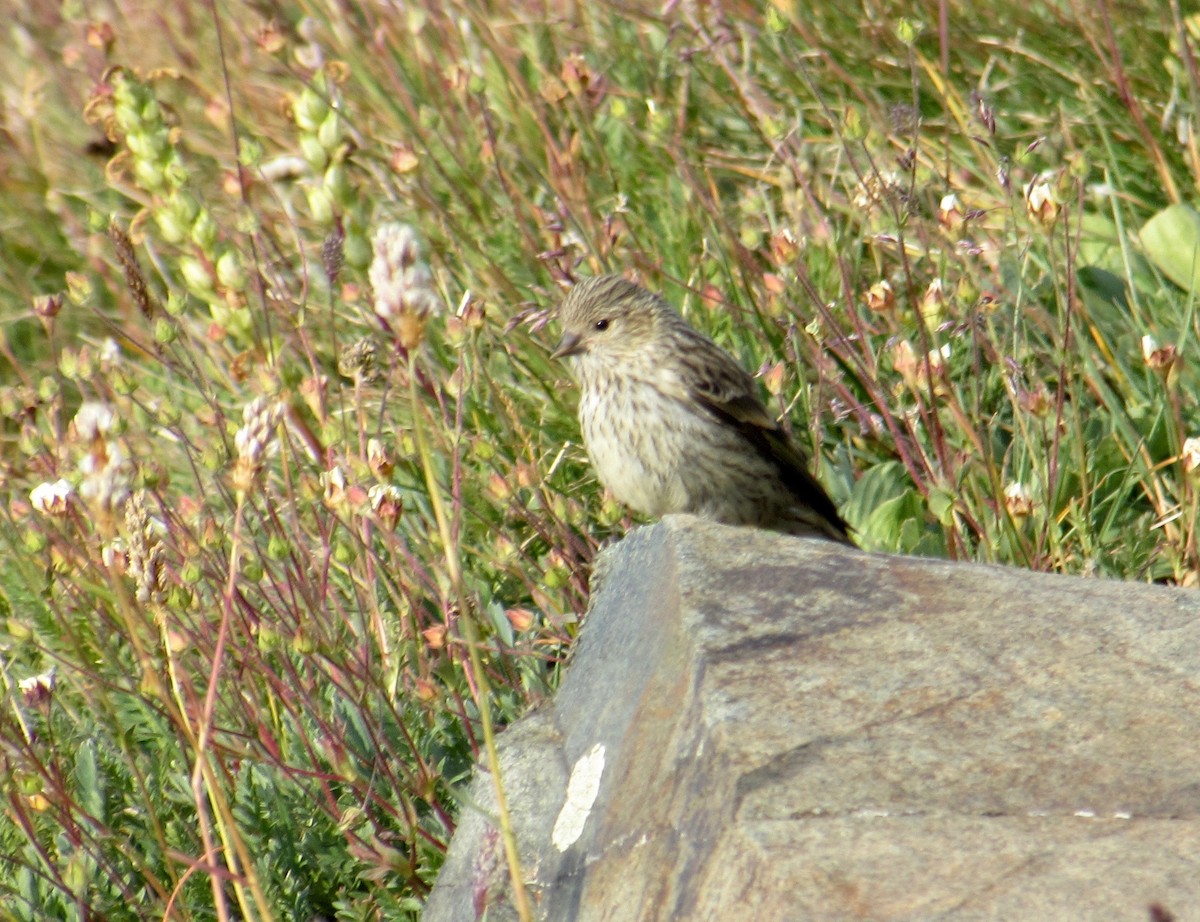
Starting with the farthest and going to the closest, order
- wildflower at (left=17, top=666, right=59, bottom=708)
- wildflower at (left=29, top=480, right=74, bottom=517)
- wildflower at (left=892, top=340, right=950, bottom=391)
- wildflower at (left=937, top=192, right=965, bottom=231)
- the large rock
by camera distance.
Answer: wildflower at (left=937, top=192, right=965, bottom=231) < wildflower at (left=892, top=340, right=950, bottom=391) < wildflower at (left=17, top=666, right=59, bottom=708) < wildflower at (left=29, top=480, right=74, bottom=517) < the large rock

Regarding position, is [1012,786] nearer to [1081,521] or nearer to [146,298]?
[1081,521]

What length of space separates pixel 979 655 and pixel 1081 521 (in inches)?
41.4

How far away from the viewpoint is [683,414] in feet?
15.2

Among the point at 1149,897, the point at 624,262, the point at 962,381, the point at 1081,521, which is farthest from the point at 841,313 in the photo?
the point at 1149,897

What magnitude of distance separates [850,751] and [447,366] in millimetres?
3050

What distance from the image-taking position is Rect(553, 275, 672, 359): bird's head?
4.67 m

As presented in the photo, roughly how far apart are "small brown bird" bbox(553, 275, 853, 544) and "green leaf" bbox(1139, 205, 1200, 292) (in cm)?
137

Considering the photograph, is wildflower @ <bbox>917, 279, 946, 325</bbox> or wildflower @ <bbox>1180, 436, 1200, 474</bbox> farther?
wildflower @ <bbox>917, 279, 946, 325</bbox>

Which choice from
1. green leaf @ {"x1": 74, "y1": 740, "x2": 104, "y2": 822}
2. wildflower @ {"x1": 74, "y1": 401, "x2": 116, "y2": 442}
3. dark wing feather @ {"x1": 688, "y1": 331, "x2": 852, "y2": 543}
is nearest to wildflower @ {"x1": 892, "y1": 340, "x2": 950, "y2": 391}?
dark wing feather @ {"x1": 688, "y1": 331, "x2": 852, "y2": 543}

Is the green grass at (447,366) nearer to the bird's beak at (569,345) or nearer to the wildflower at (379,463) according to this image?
the wildflower at (379,463)

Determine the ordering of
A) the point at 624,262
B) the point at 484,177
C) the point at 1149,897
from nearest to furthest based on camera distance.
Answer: the point at 1149,897 < the point at 624,262 < the point at 484,177

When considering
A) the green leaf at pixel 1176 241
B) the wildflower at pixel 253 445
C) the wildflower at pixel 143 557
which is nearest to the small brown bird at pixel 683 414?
the green leaf at pixel 1176 241

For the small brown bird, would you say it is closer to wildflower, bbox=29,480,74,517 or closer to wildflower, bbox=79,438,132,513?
wildflower, bbox=29,480,74,517

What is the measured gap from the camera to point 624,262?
5.25m
